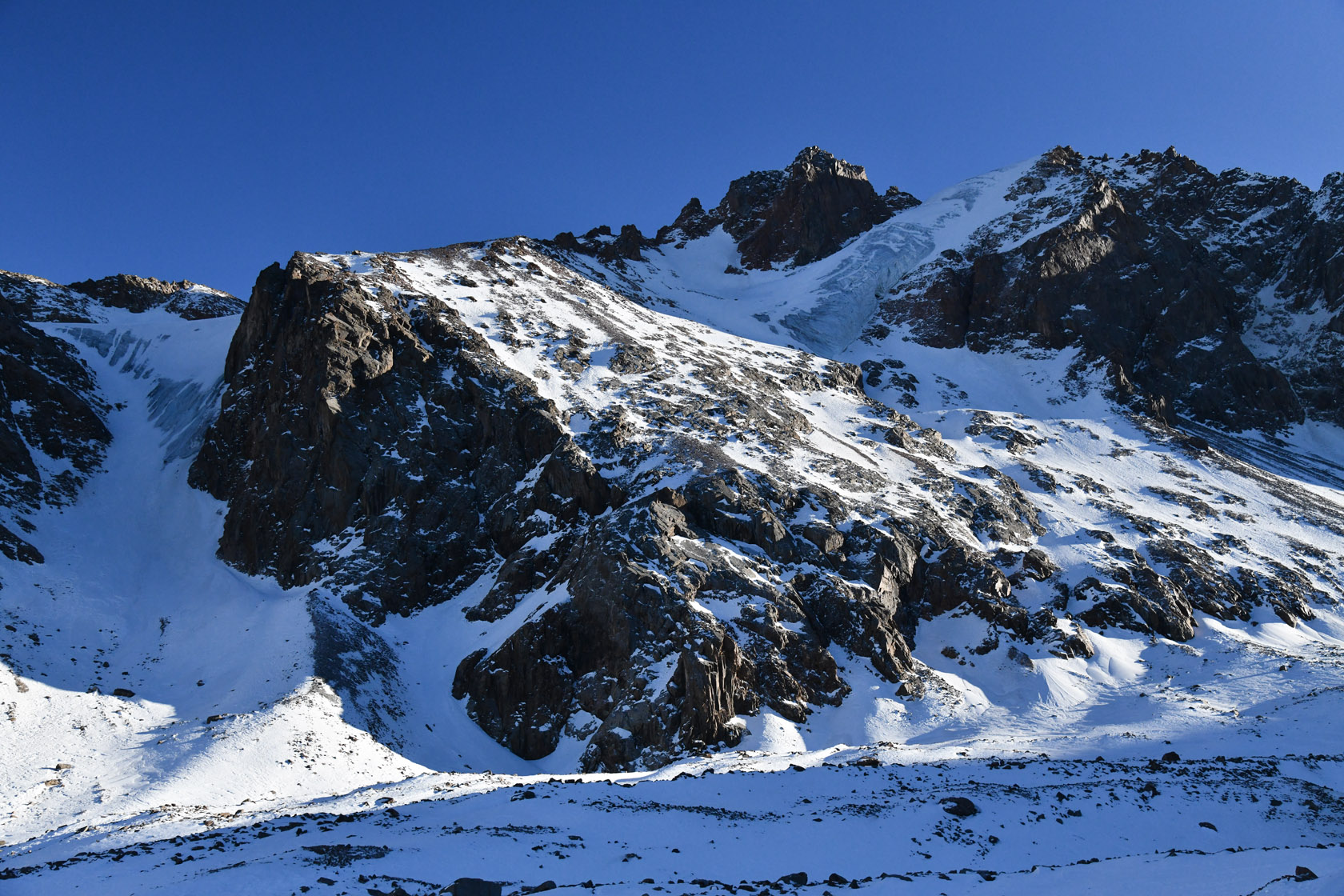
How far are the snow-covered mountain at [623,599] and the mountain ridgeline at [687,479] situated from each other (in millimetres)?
328

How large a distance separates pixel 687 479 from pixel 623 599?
12344mm

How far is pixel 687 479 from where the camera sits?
55781mm

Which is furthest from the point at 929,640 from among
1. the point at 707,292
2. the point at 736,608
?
the point at 707,292

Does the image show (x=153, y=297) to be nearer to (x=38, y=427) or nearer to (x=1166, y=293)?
(x=38, y=427)

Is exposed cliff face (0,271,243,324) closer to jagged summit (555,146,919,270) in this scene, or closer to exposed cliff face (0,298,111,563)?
exposed cliff face (0,298,111,563)

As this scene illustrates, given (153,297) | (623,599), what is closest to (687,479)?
(623,599)

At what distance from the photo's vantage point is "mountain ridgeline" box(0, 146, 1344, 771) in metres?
46.4

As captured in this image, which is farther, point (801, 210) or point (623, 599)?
point (801, 210)

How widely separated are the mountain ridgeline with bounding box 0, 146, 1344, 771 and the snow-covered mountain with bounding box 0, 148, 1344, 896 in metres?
0.33

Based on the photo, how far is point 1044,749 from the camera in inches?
1451

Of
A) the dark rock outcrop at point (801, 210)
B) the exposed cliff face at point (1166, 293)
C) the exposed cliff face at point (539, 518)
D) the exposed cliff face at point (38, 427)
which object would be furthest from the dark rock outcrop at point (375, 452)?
the dark rock outcrop at point (801, 210)

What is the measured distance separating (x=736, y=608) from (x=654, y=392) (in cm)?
2652

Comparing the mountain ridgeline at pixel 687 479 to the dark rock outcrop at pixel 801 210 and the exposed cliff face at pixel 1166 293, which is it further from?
the dark rock outcrop at pixel 801 210

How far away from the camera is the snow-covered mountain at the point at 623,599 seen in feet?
80.6
